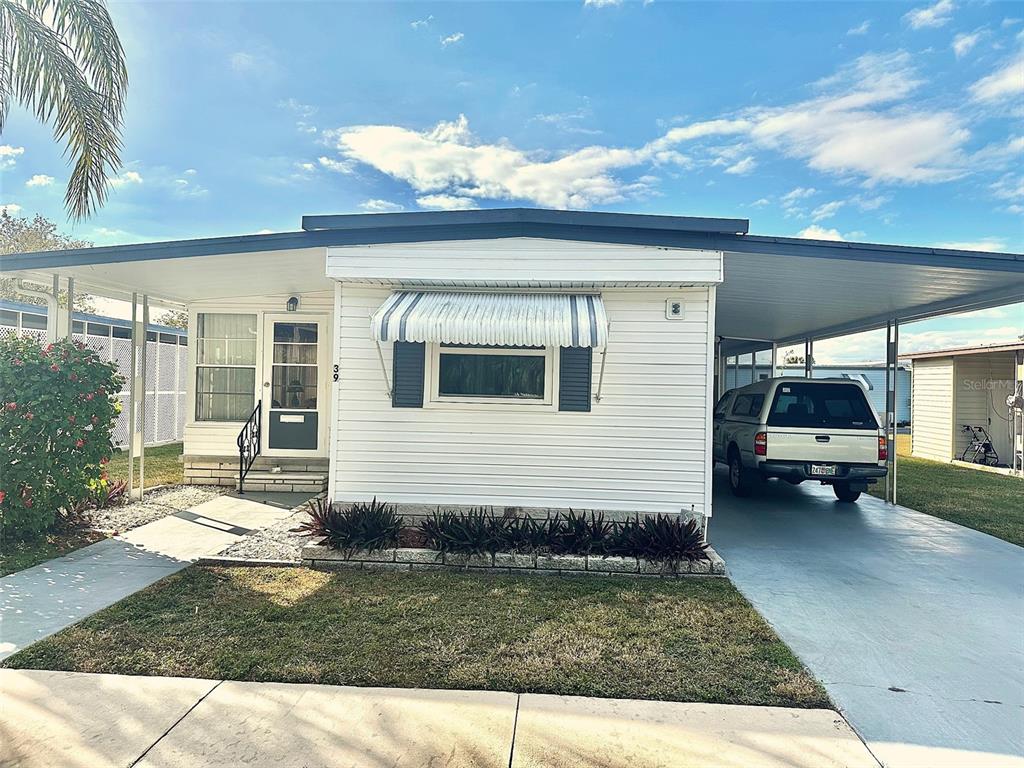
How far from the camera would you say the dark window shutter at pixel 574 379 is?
19.6ft

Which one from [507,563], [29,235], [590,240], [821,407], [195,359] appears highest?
[29,235]

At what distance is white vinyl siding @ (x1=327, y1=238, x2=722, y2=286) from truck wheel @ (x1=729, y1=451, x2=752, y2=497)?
4.54 metres

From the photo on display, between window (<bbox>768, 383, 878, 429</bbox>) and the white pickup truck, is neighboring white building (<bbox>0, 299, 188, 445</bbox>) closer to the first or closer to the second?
the white pickup truck

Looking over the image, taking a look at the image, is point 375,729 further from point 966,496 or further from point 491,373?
point 966,496

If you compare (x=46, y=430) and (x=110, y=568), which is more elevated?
(x=46, y=430)

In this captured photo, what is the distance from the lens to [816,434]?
310 inches

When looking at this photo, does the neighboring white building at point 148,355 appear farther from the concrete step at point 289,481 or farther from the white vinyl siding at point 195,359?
the concrete step at point 289,481

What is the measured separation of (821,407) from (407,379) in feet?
19.6

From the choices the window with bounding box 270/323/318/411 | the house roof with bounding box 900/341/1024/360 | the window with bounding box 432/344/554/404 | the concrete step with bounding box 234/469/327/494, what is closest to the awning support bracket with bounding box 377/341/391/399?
the window with bounding box 432/344/554/404

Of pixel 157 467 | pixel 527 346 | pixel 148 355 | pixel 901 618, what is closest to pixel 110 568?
pixel 527 346

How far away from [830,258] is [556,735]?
493 centimetres

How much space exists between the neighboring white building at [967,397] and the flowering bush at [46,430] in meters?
18.0

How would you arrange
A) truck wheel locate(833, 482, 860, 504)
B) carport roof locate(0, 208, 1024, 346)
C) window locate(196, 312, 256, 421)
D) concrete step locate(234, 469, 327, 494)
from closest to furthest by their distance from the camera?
carport roof locate(0, 208, 1024, 346), concrete step locate(234, 469, 327, 494), window locate(196, 312, 256, 421), truck wheel locate(833, 482, 860, 504)

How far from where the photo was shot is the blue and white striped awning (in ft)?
17.3
